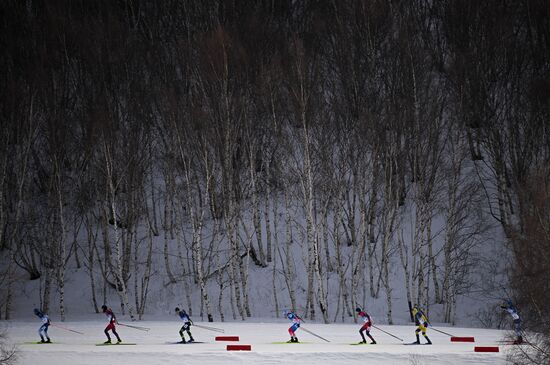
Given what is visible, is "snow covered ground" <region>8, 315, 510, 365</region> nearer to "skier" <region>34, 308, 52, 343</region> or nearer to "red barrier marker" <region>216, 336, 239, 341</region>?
"red barrier marker" <region>216, 336, 239, 341</region>

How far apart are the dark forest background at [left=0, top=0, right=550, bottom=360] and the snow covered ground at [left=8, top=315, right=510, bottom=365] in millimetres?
3144

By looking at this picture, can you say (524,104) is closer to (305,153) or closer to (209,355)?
(305,153)

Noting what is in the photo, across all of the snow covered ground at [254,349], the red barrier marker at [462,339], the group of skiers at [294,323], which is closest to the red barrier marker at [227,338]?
the snow covered ground at [254,349]

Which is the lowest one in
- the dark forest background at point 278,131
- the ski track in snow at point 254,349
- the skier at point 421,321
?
the ski track in snow at point 254,349

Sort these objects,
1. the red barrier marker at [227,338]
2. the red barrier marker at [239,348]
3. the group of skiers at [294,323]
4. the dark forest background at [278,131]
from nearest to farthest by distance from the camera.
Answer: the red barrier marker at [239,348] → the group of skiers at [294,323] → the red barrier marker at [227,338] → the dark forest background at [278,131]

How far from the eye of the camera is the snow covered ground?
720 inches

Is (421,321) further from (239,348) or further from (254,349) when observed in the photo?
(239,348)

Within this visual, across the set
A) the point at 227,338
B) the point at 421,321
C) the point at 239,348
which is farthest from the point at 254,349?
the point at 421,321

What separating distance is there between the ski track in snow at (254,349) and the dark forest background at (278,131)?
3220mm

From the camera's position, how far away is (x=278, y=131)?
1089 inches

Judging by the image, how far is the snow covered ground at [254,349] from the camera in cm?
1830

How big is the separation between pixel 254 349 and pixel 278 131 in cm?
1139

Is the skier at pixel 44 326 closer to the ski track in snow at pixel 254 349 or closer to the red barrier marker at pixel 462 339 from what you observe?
the ski track in snow at pixel 254 349

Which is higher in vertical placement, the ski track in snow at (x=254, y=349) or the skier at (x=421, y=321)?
the skier at (x=421, y=321)
